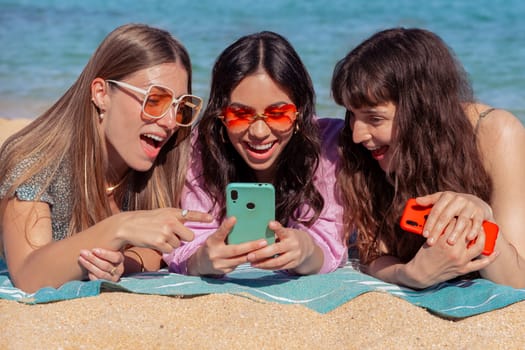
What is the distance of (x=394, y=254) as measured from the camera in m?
4.38

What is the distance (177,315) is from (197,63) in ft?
28.7

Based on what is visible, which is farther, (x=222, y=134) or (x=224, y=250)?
(x=222, y=134)

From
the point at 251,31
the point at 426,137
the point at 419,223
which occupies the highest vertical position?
the point at 251,31

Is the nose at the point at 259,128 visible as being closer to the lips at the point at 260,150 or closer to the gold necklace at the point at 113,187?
the lips at the point at 260,150

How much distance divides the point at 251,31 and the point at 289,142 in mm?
11058

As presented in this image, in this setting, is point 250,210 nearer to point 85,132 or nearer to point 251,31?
point 85,132

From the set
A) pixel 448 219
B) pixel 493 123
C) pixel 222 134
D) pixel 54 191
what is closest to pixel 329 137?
pixel 222 134

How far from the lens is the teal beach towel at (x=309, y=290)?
12.0ft

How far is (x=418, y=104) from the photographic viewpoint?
399 cm

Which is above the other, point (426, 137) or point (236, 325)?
point (426, 137)

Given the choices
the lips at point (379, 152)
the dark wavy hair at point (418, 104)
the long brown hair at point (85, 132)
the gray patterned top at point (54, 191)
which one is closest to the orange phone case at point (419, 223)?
the dark wavy hair at point (418, 104)

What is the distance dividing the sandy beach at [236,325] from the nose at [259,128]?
0.89 meters

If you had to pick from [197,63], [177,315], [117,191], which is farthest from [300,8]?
[177,315]

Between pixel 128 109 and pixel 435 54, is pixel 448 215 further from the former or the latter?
pixel 128 109
